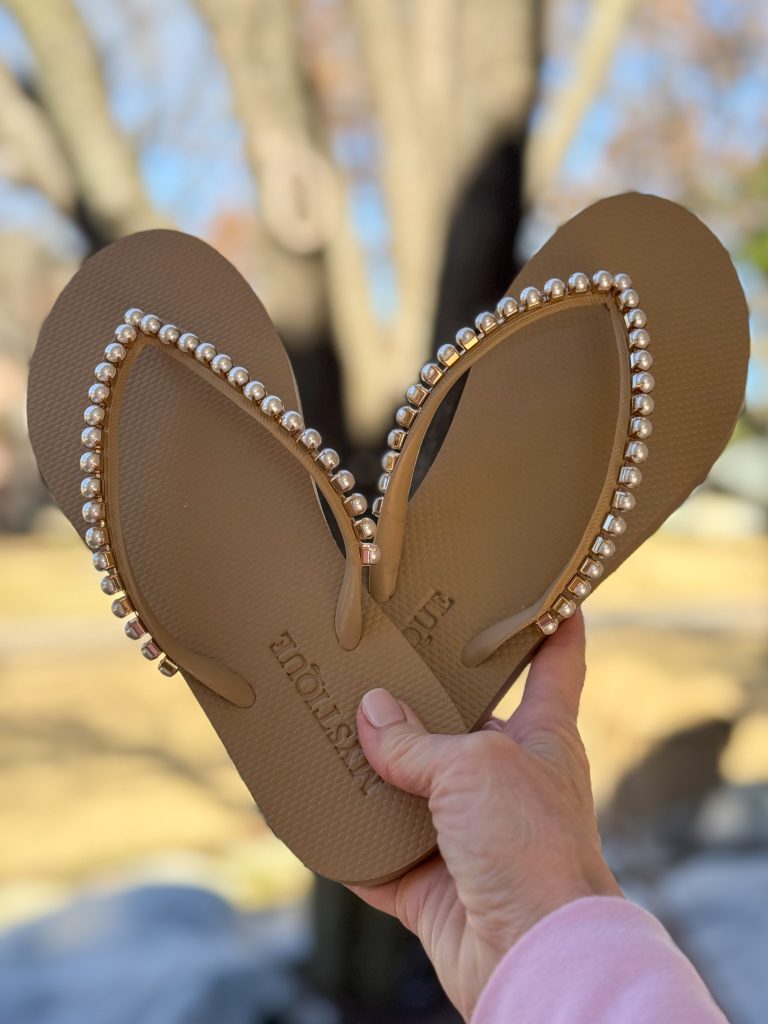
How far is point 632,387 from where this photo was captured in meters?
0.48

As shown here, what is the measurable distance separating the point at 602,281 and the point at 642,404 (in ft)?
0.24

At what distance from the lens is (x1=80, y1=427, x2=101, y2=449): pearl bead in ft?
1.51

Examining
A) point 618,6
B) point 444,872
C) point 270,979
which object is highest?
point 618,6

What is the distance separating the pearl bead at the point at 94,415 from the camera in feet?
1.50

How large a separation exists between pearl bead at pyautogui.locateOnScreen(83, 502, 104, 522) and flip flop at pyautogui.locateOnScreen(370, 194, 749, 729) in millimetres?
157

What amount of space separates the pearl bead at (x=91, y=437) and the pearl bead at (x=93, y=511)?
31 mm

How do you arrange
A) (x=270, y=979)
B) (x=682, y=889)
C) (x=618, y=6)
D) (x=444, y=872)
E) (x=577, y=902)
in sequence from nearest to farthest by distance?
(x=577, y=902) → (x=444, y=872) → (x=618, y=6) → (x=270, y=979) → (x=682, y=889)

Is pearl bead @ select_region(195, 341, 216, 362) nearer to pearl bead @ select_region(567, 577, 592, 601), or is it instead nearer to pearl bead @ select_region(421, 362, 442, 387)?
pearl bead @ select_region(421, 362, 442, 387)

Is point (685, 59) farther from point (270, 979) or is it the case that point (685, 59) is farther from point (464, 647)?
point (270, 979)

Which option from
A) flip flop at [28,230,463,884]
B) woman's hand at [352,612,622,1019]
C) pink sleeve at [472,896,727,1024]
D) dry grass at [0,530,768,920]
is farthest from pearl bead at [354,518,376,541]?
dry grass at [0,530,768,920]

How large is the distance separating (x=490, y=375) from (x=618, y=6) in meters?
0.51

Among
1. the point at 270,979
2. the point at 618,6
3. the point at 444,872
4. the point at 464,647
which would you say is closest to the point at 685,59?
the point at 618,6

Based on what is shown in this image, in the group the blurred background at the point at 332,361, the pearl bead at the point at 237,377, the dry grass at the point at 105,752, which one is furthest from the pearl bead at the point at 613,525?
the dry grass at the point at 105,752

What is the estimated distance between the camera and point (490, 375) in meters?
0.55
